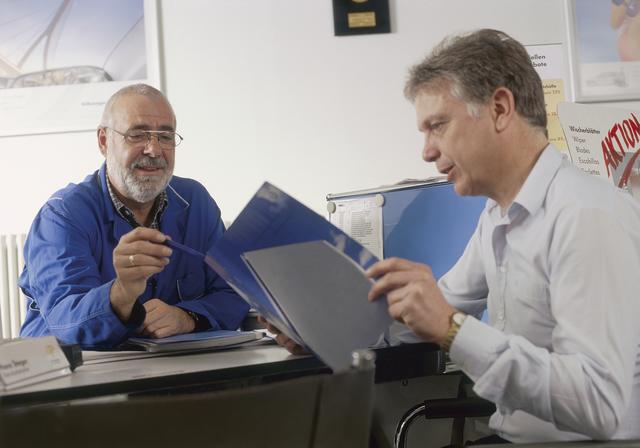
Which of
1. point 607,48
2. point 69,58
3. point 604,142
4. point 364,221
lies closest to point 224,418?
point 364,221

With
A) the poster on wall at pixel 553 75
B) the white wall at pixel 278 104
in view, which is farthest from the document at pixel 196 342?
the poster on wall at pixel 553 75

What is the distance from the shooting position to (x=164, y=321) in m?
1.54

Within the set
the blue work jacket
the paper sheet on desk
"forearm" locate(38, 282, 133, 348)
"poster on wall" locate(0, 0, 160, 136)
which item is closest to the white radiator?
"poster on wall" locate(0, 0, 160, 136)

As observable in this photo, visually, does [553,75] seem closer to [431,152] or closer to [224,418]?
[431,152]

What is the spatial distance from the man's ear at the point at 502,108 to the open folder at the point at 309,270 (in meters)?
0.35

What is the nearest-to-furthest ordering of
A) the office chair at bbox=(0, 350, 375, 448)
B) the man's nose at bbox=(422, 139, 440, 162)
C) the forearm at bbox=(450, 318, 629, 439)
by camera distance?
the office chair at bbox=(0, 350, 375, 448) < the forearm at bbox=(450, 318, 629, 439) < the man's nose at bbox=(422, 139, 440, 162)

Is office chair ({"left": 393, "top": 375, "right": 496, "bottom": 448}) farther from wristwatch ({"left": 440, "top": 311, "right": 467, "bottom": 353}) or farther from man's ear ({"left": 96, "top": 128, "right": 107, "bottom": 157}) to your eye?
man's ear ({"left": 96, "top": 128, "right": 107, "bottom": 157})

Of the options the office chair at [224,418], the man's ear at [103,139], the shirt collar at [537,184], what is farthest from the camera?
the man's ear at [103,139]

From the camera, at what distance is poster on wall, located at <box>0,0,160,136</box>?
342 centimetres

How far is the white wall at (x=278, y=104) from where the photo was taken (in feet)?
11.3

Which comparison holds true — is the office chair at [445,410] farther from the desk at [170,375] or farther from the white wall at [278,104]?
the white wall at [278,104]

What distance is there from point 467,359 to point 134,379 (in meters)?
0.47

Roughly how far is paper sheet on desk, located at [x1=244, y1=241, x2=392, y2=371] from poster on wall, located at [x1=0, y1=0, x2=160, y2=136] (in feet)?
8.60

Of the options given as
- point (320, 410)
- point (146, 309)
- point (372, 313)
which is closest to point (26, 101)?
point (146, 309)
